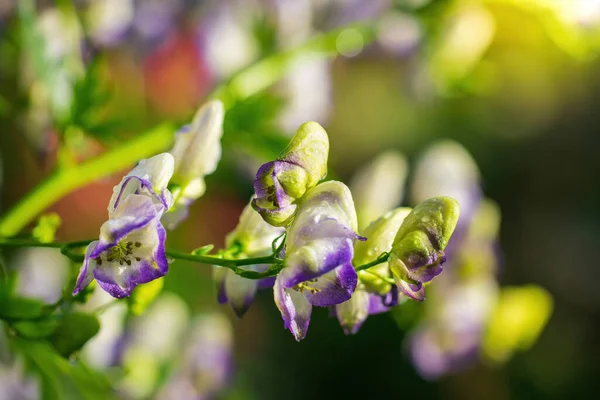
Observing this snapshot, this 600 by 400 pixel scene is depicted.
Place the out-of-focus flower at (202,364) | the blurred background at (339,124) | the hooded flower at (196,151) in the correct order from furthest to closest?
the out-of-focus flower at (202,364), the blurred background at (339,124), the hooded flower at (196,151)

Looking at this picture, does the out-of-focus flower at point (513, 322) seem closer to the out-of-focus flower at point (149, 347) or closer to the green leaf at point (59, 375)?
the out-of-focus flower at point (149, 347)

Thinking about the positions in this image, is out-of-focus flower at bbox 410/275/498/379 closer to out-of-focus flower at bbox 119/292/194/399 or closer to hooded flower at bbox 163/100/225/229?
out-of-focus flower at bbox 119/292/194/399

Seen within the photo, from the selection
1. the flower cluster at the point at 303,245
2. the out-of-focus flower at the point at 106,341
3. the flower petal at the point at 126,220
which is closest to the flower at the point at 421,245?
the flower cluster at the point at 303,245

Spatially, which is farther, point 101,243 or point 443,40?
point 443,40

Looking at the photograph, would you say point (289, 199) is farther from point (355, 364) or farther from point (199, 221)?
point (355, 364)

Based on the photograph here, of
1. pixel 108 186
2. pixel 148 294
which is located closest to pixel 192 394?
pixel 148 294

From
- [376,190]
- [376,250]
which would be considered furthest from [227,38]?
[376,250]

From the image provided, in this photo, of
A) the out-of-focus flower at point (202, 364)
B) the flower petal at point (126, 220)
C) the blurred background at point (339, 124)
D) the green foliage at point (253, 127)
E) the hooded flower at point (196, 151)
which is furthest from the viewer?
the out-of-focus flower at point (202, 364)
